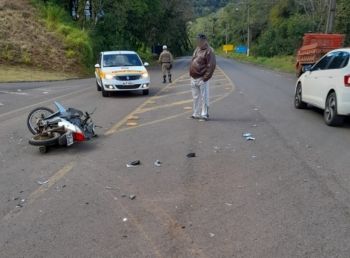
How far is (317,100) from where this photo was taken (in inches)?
469

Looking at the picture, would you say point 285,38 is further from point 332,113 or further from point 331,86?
point 332,113

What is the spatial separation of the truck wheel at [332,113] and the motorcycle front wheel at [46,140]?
595cm

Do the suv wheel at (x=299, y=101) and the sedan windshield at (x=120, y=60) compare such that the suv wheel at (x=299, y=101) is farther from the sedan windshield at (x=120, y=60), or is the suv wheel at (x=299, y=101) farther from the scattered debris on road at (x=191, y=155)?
the sedan windshield at (x=120, y=60)

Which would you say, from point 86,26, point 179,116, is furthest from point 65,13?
point 179,116

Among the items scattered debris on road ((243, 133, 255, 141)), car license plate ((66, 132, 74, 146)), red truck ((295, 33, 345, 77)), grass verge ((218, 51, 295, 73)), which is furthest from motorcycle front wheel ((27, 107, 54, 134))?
grass verge ((218, 51, 295, 73))

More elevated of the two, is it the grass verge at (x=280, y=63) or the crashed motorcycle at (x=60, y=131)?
the crashed motorcycle at (x=60, y=131)

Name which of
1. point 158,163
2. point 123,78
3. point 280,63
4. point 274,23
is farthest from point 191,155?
point 274,23

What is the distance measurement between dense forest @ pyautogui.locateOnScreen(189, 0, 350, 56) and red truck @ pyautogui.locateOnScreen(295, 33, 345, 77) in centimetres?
1692

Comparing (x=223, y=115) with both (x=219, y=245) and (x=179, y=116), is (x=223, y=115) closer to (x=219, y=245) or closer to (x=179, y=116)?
(x=179, y=116)

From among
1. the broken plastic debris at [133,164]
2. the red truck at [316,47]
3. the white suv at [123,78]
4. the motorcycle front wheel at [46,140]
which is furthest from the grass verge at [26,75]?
the broken plastic debris at [133,164]

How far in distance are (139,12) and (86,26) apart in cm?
517

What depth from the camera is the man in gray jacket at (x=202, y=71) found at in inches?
452

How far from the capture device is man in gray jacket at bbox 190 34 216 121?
37.6 feet

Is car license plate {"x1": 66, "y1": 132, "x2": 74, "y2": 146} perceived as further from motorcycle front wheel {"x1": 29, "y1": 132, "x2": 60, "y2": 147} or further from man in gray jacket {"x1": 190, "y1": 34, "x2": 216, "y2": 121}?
man in gray jacket {"x1": 190, "y1": 34, "x2": 216, "y2": 121}
